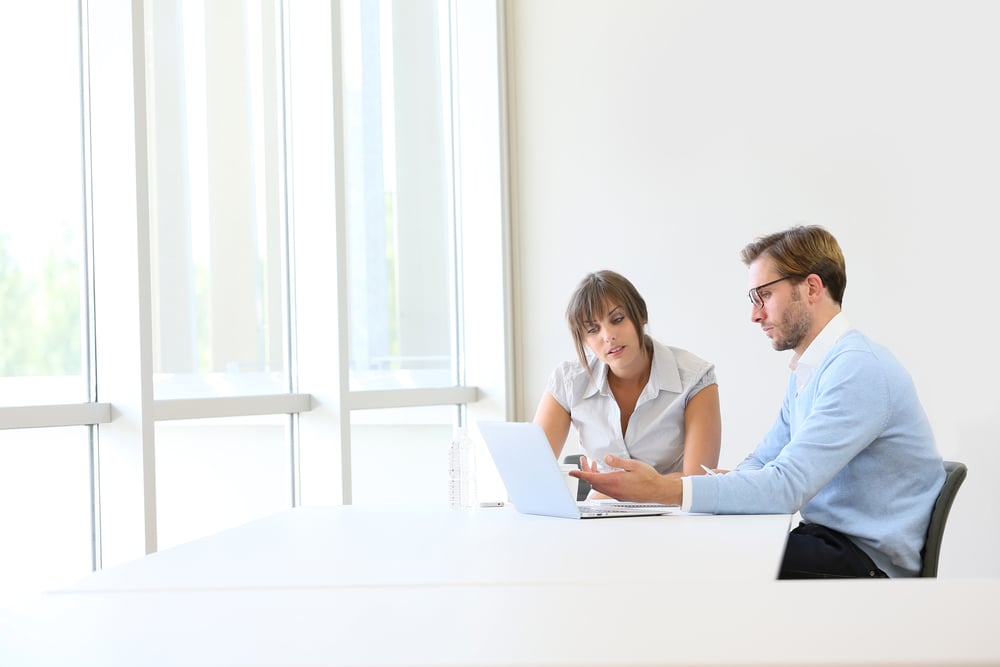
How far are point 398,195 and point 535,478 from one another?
2641mm

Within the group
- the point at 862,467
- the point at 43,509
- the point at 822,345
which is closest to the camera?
the point at 862,467

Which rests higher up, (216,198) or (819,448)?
(216,198)

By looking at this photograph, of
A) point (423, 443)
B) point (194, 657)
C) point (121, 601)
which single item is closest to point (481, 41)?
point (423, 443)

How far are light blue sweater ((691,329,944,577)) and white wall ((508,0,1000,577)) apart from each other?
6.17 ft

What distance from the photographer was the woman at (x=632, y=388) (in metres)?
3.06

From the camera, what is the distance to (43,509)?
9.82ft

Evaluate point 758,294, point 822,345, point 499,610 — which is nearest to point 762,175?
point 758,294

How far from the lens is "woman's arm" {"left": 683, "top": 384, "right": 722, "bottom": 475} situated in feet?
9.71

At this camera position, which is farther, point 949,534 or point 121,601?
point 949,534

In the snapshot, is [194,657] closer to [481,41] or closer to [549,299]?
[549,299]

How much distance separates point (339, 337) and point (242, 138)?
86 centimetres

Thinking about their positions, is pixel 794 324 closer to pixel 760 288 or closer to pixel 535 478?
pixel 760 288

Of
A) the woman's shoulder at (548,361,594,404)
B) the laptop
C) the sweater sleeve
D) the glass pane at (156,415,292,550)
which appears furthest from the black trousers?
the glass pane at (156,415,292,550)

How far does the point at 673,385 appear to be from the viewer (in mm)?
3090
